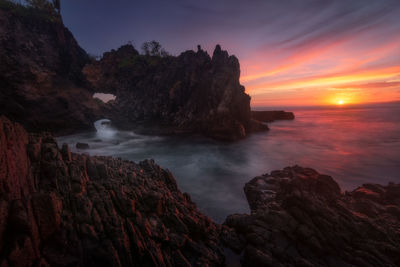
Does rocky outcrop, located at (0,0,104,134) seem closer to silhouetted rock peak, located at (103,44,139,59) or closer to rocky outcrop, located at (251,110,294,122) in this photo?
silhouetted rock peak, located at (103,44,139,59)

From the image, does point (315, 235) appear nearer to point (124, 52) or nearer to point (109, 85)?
point (109, 85)

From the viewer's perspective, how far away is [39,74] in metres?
27.7

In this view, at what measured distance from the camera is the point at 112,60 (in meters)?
48.8

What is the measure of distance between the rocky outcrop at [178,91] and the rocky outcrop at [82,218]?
25066 mm

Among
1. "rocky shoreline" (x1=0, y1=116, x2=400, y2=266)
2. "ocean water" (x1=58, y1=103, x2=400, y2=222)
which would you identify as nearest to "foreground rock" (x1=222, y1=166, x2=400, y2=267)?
"rocky shoreline" (x1=0, y1=116, x2=400, y2=266)

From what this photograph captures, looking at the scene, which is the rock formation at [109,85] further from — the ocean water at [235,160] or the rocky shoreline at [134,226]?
the rocky shoreline at [134,226]

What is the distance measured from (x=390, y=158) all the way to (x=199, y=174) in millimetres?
23885

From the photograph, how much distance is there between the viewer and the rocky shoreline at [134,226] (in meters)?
4.14

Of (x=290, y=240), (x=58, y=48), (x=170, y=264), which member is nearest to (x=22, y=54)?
(x=58, y=48)

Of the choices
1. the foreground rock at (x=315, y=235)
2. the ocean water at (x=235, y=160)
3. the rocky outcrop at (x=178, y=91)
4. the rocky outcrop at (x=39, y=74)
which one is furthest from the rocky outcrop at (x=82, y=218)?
the rocky outcrop at (x=39, y=74)

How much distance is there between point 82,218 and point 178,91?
38166mm

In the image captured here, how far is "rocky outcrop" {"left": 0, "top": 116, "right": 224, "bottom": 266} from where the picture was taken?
3.89 meters

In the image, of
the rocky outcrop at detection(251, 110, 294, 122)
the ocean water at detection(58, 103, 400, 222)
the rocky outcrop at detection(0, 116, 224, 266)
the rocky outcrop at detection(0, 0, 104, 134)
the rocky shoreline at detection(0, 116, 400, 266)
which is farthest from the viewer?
the rocky outcrop at detection(251, 110, 294, 122)

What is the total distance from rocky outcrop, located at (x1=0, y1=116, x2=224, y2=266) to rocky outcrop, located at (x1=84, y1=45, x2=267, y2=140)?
82.2 feet
